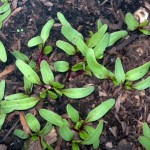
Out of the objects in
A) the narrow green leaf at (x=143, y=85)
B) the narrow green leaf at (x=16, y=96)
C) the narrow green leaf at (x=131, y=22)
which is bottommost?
the narrow green leaf at (x=143, y=85)

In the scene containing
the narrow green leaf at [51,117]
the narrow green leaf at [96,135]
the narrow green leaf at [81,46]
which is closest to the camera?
the narrow green leaf at [96,135]

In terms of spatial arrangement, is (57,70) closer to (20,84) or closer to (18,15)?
(20,84)

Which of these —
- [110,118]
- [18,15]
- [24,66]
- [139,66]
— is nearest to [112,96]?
[110,118]

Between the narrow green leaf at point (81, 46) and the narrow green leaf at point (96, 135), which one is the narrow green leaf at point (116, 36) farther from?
the narrow green leaf at point (96, 135)

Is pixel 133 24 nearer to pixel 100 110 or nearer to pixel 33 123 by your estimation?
pixel 100 110

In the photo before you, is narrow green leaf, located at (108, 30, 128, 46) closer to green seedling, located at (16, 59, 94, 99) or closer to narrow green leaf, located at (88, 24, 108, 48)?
narrow green leaf, located at (88, 24, 108, 48)

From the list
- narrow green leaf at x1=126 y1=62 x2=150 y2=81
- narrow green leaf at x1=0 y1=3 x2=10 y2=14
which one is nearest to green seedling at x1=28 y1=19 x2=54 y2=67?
narrow green leaf at x1=0 y1=3 x2=10 y2=14

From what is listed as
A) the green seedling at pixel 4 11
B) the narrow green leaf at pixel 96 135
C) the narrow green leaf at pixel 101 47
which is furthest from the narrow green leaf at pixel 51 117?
the green seedling at pixel 4 11
